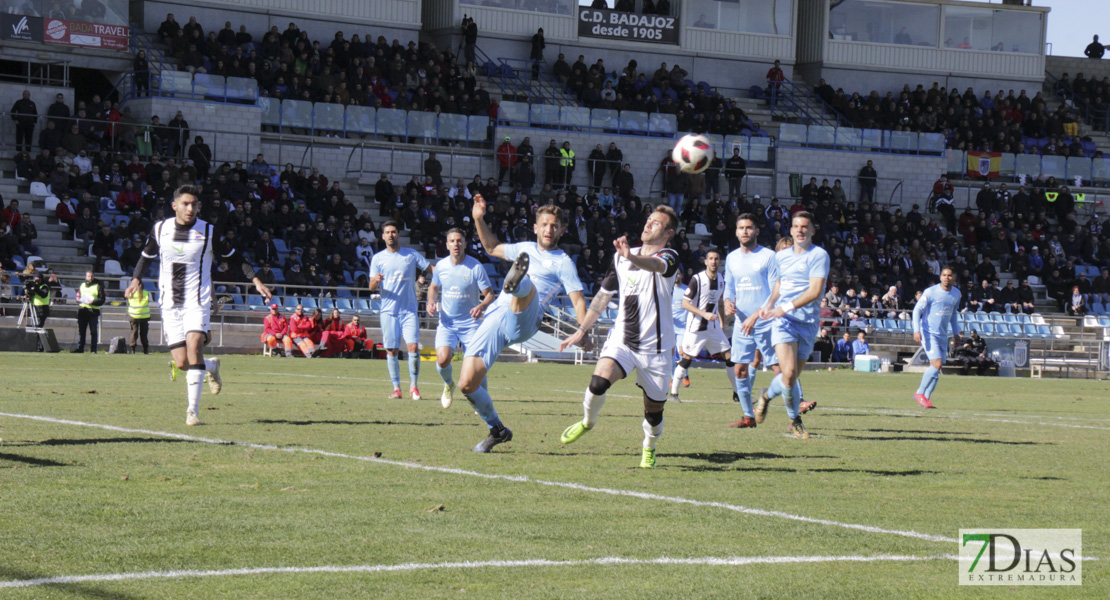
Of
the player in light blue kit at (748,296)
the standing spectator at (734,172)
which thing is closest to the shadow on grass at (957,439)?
the player in light blue kit at (748,296)

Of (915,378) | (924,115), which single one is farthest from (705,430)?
(924,115)

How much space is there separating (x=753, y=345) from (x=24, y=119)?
91.9ft

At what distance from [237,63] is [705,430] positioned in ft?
99.8

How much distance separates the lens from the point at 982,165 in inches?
2040

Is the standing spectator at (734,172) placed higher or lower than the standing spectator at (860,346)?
higher

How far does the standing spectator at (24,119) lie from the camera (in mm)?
36469

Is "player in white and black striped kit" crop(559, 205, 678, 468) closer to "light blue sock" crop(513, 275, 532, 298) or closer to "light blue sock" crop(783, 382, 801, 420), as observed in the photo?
"light blue sock" crop(513, 275, 532, 298)

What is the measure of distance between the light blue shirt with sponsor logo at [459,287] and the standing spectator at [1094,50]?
174 feet

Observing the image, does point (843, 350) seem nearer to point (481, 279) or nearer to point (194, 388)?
point (481, 279)

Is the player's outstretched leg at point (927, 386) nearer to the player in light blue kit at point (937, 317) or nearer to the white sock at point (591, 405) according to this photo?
the player in light blue kit at point (937, 317)

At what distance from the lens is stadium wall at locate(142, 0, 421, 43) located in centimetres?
4400

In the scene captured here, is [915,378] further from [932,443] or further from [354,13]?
[354,13]

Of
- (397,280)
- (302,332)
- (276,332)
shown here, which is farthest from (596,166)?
(397,280)

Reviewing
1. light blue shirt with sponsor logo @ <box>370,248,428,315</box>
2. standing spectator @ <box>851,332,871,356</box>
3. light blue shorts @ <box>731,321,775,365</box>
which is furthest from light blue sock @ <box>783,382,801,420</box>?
standing spectator @ <box>851,332,871,356</box>
